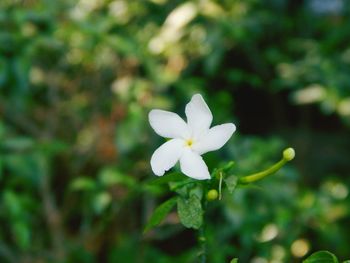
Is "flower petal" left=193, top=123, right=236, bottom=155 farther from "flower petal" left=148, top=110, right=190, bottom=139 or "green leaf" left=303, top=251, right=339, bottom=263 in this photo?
"green leaf" left=303, top=251, right=339, bottom=263

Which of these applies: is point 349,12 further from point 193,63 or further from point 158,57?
point 158,57

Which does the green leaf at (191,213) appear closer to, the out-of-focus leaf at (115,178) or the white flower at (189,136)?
the white flower at (189,136)

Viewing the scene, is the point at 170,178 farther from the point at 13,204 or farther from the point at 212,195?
the point at 13,204

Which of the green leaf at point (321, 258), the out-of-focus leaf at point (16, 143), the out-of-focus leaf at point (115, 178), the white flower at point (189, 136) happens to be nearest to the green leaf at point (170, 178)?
the white flower at point (189, 136)

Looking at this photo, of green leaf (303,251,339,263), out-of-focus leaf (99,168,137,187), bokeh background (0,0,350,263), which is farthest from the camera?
bokeh background (0,0,350,263)

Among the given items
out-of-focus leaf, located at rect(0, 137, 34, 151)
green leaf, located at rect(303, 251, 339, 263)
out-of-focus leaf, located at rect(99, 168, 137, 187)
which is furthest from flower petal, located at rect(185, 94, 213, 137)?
out-of-focus leaf, located at rect(0, 137, 34, 151)

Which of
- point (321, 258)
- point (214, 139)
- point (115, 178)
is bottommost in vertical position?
point (321, 258)

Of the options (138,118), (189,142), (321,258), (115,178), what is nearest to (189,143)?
(189,142)
